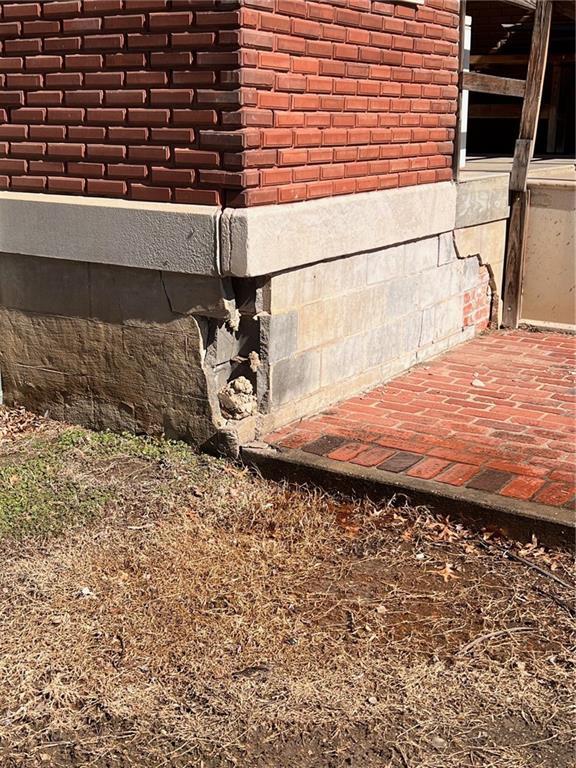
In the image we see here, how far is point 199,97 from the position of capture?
14.9 feet

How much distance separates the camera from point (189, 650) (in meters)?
3.31

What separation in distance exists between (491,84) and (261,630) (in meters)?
5.00

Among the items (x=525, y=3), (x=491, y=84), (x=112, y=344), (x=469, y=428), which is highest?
(x=525, y=3)

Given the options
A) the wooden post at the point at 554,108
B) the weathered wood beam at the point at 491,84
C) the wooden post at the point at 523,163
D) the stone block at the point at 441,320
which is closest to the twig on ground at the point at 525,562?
the stone block at the point at 441,320

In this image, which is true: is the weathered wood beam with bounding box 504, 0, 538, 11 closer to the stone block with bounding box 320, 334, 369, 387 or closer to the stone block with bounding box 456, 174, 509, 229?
the stone block with bounding box 456, 174, 509, 229

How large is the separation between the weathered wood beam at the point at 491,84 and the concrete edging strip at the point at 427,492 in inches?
132

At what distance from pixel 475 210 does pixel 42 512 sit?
417 centimetres

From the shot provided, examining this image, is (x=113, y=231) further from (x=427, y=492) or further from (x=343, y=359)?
(x=427, y=492)

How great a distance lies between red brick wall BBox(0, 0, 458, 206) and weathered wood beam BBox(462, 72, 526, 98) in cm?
106

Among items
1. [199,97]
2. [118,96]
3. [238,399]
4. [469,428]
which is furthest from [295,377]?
[118,96]

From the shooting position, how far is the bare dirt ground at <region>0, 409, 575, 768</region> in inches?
113

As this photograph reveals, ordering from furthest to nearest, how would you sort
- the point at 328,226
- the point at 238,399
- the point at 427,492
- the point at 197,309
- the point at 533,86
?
the point at 533,86 → the point at 328,226 → the point at 238,399 → the point at 197,309 → the point at 427,492

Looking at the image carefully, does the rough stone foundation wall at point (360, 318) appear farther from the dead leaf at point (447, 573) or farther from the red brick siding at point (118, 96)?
the dead leaf at point (447, 573)

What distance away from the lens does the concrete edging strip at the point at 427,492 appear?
404 centimetres
